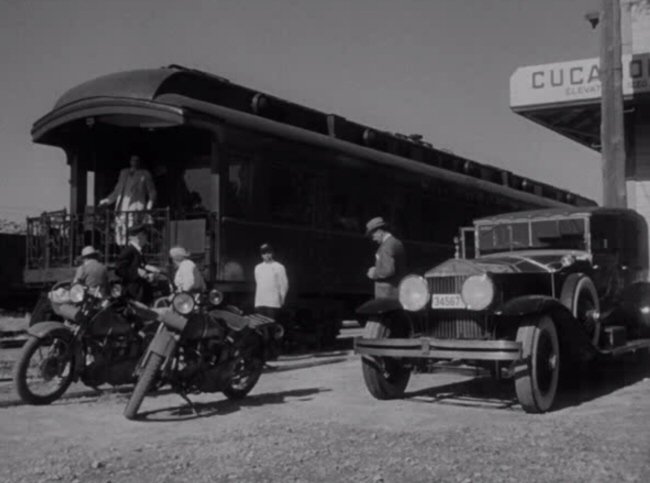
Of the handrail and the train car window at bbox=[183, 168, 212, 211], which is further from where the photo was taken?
the train car window at bbox=[183, 168, 212, 211]

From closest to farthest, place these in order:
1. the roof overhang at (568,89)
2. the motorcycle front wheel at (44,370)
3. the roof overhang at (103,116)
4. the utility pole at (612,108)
Result: the motorcycle front wheel at (44,370) < the roof overhang at (103,116) < the utility pole at (612,108) < the roof overhang at (568,89)

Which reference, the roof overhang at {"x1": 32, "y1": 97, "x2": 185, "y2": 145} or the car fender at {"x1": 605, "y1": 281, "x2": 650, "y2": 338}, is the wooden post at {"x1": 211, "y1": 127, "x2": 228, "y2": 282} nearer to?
the roof overhang at {"x1": 32, "y1": 97, "x2": 185, "y2": 145}

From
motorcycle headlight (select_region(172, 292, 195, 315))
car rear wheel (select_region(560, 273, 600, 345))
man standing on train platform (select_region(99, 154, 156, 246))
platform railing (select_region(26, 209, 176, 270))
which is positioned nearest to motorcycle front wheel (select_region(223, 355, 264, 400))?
motorcycle headlight (select_region(172, 292, 195, 315))

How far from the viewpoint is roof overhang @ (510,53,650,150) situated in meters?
14.4

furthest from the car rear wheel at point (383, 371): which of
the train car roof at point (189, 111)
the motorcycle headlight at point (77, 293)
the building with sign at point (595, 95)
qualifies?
the building with sign at point (595, 95)

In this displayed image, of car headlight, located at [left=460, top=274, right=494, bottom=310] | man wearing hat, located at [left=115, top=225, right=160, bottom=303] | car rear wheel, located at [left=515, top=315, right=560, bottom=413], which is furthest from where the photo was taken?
man wearing hat, located at [left=115, top=225, right=160, bottom=303]

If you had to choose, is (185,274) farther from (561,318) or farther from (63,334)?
(561,318)

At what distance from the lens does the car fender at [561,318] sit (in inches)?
248

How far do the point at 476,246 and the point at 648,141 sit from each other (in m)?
8.41

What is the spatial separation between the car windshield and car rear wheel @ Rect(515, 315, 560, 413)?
189 cm

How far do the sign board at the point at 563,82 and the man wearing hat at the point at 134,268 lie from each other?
32.3 ft

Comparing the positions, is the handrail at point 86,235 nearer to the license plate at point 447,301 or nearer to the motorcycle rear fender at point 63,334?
the motorcycle rear fender at point 63,334

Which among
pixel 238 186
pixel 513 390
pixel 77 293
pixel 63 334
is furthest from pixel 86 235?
pixel 513 390

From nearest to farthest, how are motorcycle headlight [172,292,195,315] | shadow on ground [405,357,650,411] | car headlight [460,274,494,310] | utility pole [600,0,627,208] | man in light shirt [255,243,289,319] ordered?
motorcycle headlight [172,292,195,315] < car headlight [460,274,494,310] < shadow on ground [405,357,650,411] < man in light shirt [255,243,289,319] < utility pole [600,0,627,208]
